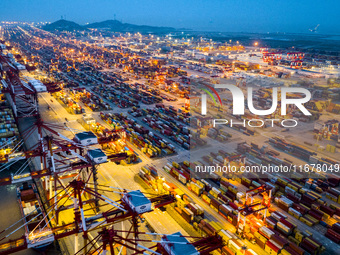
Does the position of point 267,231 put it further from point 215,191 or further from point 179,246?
point 179,246

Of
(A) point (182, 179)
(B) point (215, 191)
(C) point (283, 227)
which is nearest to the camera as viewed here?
(C) point (283, 227)

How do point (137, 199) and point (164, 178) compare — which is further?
point (164, 178)

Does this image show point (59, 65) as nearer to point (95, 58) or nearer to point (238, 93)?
point (95, 58)

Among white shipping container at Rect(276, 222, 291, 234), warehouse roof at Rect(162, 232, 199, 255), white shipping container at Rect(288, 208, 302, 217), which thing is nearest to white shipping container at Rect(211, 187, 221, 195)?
white shipping container at Rect(276, 222, 291, 234)

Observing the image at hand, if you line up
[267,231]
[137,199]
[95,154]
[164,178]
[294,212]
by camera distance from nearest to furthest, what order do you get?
[137,199]
[267,231]
[95,154]
[294,212]
[164,178]

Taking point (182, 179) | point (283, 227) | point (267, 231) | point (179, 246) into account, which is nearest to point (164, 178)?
point (182, 179)

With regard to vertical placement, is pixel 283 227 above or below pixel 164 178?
below

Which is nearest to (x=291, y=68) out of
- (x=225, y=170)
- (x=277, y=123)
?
(x=277, y=123)

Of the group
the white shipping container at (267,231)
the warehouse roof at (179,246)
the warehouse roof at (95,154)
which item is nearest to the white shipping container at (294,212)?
the white shipping container at (267,231)
